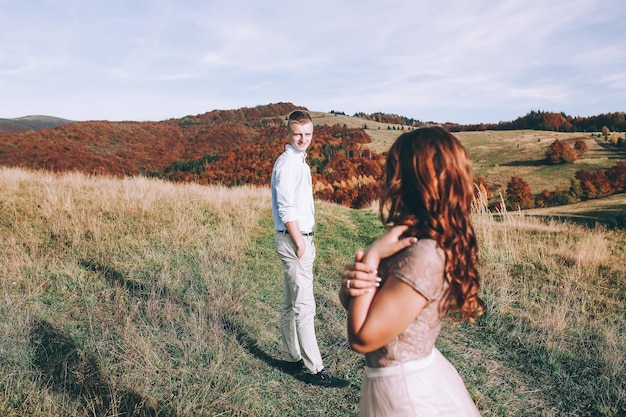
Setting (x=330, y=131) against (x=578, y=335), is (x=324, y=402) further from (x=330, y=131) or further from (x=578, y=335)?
(x=330, y=131)

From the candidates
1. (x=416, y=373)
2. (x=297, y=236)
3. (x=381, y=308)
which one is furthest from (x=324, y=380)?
(x=381, y=308)

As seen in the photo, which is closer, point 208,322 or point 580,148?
point 208,322

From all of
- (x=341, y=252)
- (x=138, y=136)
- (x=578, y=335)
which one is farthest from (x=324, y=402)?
(x=138, y=136)

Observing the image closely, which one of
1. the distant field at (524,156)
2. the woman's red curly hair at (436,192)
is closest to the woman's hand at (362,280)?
the woman's red curly hair at (436,192)

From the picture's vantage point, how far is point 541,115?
2007 inches

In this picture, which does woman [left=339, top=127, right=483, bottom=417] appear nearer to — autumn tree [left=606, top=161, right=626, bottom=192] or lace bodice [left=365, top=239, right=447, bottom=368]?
lace bodice [left=365, top=239, right=447, bottom=368]

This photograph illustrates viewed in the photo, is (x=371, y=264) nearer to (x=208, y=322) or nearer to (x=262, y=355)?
(x=262, y=355)

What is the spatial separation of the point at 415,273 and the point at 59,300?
16.3 feet

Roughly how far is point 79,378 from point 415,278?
3165mm

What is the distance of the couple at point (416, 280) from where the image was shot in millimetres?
1242

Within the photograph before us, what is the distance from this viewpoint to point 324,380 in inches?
143

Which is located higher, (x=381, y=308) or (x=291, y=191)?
(x=291, y=191)

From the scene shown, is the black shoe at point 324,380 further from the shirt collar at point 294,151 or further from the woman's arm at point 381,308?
the woman's arm at point 381,308

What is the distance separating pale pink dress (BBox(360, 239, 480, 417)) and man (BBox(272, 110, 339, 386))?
2.01 meters
